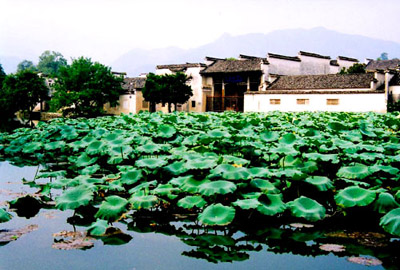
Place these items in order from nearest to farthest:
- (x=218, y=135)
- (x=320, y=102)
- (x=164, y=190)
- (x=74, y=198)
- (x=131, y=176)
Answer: (x=74, y=198)
(x=164, y=190)
(x=131, y=176)
(x=218, y=135)
(x=320, y=102)

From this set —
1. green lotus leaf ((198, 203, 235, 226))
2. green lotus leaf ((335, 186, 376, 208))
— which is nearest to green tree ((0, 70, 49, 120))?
green lotus leaf ((198, 203, 235, 226))

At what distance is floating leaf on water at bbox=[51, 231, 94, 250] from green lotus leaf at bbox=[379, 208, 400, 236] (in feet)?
9.43

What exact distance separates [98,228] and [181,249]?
88 cm

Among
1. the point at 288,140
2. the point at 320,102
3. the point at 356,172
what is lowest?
the point at 356,172

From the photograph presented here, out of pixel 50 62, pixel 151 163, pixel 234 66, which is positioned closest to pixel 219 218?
pixel 151 163

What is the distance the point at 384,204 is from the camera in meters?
4.55

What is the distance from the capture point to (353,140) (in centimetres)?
749

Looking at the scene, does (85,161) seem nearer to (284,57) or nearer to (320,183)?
(320,183)

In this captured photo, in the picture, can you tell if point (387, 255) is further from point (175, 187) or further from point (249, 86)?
point (249, 86)

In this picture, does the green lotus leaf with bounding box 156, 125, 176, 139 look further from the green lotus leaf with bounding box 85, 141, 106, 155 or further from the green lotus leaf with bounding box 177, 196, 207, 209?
the green lotus leaf with bounding box 177, 196, 207, 209

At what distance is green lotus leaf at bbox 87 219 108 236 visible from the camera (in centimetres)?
434

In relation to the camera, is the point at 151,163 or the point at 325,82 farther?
the point at 325,82

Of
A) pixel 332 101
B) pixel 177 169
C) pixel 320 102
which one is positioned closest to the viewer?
pixel 177 169

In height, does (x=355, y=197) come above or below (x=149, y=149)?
below
